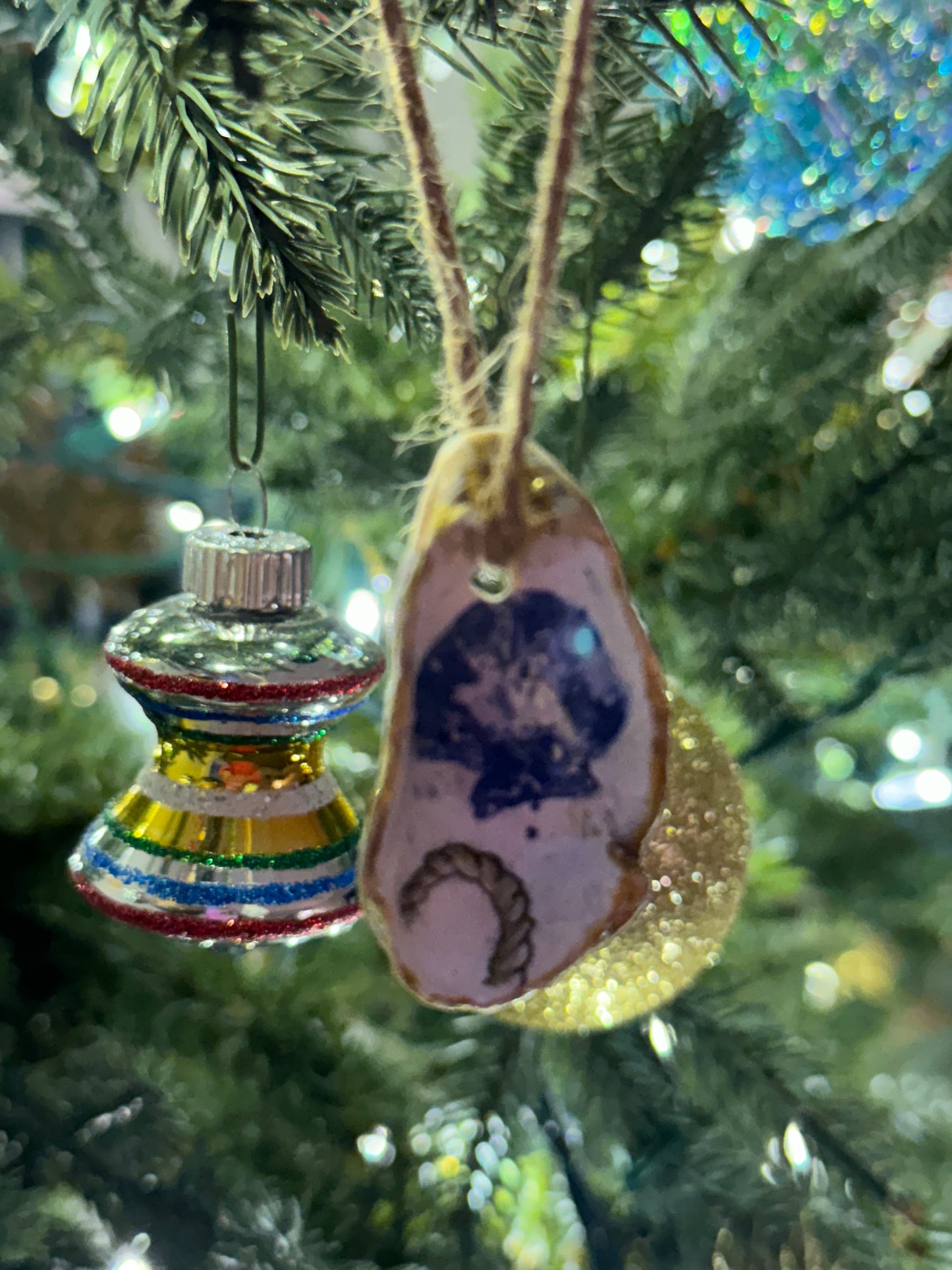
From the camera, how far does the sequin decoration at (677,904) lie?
309 millimetres

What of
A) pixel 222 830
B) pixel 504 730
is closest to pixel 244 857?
pixel 222 830

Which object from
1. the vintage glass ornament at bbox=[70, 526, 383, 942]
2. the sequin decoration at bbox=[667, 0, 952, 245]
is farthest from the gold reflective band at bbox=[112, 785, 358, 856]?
the sequin decoration at bbox=[667, 0, 952, 245]

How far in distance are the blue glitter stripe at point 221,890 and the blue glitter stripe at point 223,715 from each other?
0.05 metres

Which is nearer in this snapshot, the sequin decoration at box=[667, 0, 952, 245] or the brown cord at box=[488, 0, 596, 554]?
the brown cord at box=[488, 0, 596, 554]

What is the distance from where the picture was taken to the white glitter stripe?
298 millimetres

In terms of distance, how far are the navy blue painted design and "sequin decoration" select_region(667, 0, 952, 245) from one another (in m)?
0.24

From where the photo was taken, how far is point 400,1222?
0.48 meters

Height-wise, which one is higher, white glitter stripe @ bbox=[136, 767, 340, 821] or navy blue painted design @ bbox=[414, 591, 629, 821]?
navy blue painted design @ bbox=[414, 591, 629, 821]

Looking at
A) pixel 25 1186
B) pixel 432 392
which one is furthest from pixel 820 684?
pixel 25 1186

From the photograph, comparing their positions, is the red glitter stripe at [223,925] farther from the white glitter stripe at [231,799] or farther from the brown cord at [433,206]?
the brown cord at [433,206]

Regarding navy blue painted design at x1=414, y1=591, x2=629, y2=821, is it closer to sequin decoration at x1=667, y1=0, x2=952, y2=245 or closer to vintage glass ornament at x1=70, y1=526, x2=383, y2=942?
vintage glass ornament at x1=70, y1=526, x2=383, y2=942

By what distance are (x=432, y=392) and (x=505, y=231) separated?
134mm

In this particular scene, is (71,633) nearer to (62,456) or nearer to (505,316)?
(62,456)

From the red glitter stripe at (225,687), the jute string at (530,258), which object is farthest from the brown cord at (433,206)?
the red glitter stripe at (225,687)
